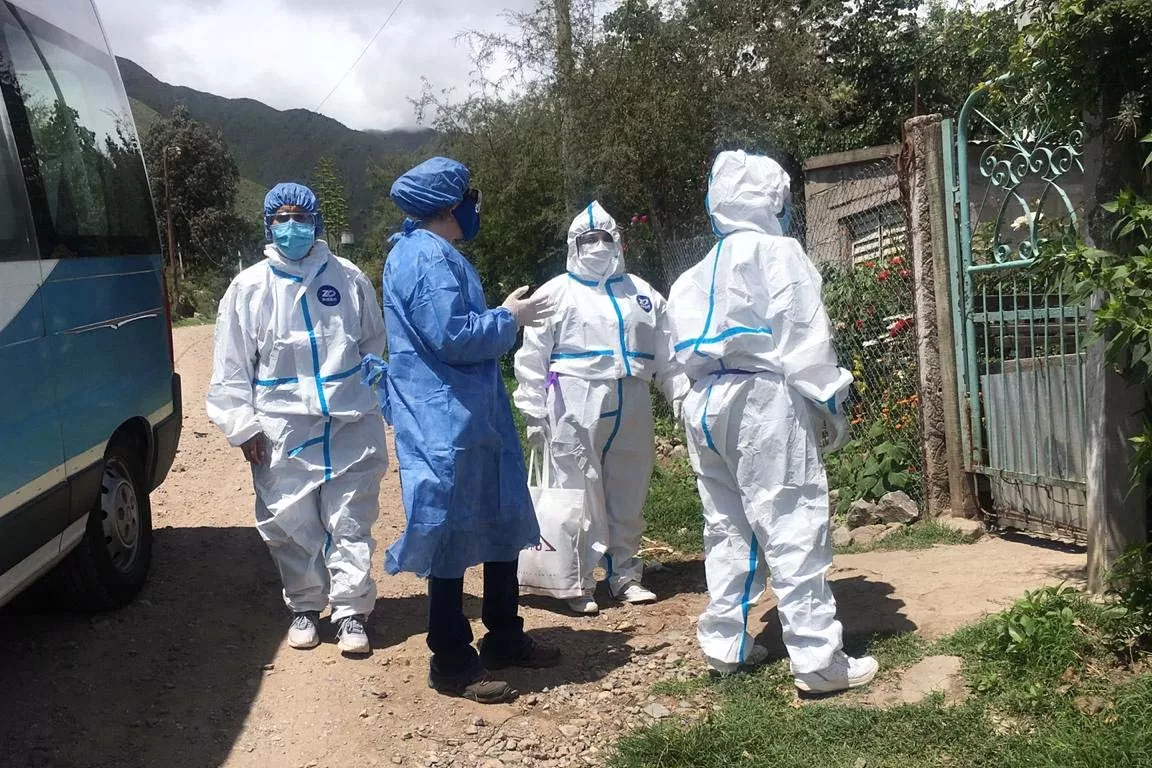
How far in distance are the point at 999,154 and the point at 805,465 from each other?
2.53 metres

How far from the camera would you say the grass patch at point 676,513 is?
6.22m

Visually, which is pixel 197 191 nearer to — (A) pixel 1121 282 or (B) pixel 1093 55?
(B) pixel 1093 55

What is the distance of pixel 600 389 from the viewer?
195 inches

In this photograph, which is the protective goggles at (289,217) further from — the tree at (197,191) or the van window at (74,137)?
the tree at (197,191)

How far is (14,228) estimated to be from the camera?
3643mm

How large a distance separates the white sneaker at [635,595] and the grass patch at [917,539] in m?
1.04

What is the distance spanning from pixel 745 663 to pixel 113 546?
2910mm

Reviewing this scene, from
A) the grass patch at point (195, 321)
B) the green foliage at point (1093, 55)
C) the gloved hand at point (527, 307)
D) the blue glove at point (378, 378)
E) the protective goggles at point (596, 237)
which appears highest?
the green foliage at point (1093, 55)

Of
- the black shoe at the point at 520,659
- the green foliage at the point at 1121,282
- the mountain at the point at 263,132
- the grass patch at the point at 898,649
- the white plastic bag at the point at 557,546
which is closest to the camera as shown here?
the green foliage at the point at 1121,282

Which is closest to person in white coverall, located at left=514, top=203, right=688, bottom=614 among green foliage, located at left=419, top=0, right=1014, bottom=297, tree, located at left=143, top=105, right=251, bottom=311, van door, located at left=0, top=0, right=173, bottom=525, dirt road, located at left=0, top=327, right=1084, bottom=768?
dirt road, located at left=0, top=327, right=1084, bottom=768

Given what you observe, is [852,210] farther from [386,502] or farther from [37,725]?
[37,725]

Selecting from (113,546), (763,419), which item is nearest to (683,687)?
(763,419)

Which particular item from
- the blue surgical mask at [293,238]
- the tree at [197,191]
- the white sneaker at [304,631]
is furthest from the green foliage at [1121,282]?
the tree at [197,191]

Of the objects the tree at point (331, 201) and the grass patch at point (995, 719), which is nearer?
the grass patch at point (995, 719)
